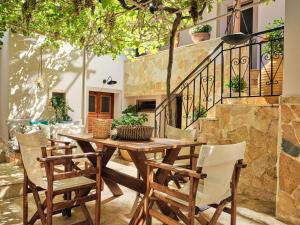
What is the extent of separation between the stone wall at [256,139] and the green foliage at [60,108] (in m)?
4.24

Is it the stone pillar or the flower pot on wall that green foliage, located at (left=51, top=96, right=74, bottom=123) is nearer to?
the flower pot on wall

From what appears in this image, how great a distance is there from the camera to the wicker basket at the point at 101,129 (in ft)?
8.79

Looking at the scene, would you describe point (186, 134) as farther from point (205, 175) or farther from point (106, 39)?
point (106, 39)

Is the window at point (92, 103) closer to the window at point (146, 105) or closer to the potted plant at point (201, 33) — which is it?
the window at point (146, 105)

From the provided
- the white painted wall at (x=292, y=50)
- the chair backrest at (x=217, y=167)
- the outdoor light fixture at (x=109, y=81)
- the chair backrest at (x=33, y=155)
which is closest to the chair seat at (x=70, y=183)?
the chair backrest at (x=33, y=155)

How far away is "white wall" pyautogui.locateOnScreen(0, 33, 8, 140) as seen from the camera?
5996 mm

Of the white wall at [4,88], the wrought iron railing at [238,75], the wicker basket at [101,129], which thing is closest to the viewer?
the wicker basket at [101,129]

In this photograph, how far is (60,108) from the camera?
21.4 feet

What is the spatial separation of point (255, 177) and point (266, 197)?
26 centimetres

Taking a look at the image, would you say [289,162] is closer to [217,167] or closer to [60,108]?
[217,167]

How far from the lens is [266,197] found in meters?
3.27

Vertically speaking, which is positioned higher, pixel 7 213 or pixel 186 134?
pixel 186 134

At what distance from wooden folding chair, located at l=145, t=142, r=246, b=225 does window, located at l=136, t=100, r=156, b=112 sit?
5.60m

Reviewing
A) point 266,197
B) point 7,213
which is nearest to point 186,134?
point 266,197
